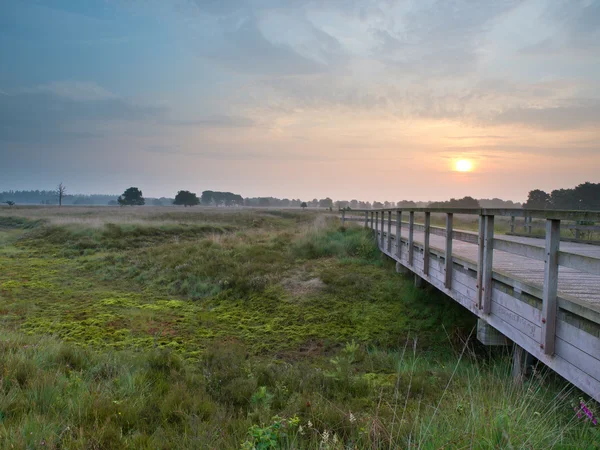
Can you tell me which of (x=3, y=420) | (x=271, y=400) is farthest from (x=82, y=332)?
(x=271, y=400)

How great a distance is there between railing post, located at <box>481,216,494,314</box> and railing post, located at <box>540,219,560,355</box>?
4.57ft

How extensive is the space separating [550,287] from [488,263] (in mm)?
1522

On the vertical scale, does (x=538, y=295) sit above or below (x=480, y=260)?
below

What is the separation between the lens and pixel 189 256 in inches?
625

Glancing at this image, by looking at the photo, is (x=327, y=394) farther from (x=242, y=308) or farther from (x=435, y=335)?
(x=242, y=308)

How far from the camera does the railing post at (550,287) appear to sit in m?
3.98

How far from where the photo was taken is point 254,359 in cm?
711

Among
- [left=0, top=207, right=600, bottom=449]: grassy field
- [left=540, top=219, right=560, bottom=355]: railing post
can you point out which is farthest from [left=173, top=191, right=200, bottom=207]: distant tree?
[left=540, top=219, right=560, bottom=355]: railing post

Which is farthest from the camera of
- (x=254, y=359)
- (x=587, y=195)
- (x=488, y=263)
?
(x=587, y=195)

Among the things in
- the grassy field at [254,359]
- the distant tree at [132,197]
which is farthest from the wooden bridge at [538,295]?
the distant tree at [132,197]

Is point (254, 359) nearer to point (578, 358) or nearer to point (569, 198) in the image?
point (578, 358)

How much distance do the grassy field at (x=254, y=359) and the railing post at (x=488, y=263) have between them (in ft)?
2.96

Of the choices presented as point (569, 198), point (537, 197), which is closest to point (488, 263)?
point (569, 198)

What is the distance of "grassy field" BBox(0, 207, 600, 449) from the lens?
356 centimetres
